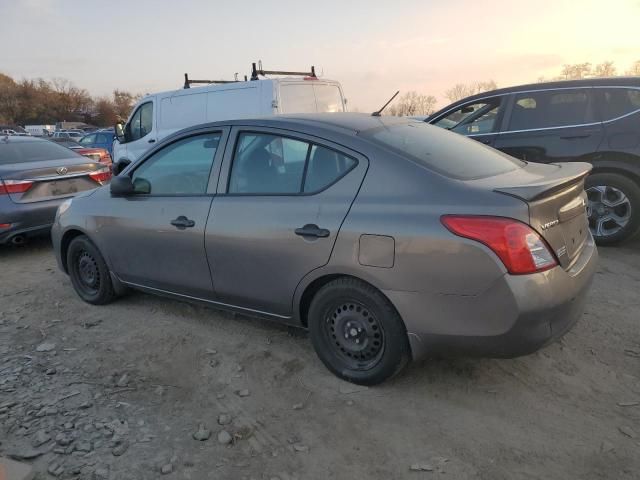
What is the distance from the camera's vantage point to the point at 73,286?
15.8ft

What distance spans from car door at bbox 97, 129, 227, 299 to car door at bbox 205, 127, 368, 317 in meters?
0.15

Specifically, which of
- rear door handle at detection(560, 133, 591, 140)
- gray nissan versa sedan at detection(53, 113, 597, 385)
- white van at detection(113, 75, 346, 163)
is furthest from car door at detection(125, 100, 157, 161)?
rear door handle at detection(560, 133, 591, 140)

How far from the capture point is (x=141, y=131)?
36.0 feet

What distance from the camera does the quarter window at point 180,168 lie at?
145 inches

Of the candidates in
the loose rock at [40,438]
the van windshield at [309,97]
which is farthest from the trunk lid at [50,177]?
the loose rock at [40,438]

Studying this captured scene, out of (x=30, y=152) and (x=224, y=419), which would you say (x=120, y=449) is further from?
(x=30, y=152)

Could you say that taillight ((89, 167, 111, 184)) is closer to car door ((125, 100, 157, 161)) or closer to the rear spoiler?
car door ((125, 100, 157, 161))

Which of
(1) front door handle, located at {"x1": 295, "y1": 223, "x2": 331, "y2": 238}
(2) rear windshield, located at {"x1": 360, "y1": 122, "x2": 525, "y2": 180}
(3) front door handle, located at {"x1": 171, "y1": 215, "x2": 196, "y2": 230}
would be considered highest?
(2) rear windshield, located at {"x1": 360, "y1": 122, "x2": 525, "y2": 180}

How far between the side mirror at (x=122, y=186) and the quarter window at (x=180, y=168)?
49 millimetres

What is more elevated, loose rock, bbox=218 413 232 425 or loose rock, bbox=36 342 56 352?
loose rock, bbox=218 413 232 425

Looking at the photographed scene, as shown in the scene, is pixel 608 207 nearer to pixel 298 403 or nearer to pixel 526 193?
pixel 526 193

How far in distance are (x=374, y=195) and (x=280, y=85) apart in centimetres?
651

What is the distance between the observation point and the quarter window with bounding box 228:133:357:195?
3.07m

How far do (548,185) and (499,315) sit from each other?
0.75 metres
